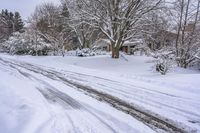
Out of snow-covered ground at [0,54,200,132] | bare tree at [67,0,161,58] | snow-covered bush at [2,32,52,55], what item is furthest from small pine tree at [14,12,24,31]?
snow-covered ground at [0,54,200,132]

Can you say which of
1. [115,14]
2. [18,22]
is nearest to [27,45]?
[115,14]

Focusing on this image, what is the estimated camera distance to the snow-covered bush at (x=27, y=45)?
1561 inches

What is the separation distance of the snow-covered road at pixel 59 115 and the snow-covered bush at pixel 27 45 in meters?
31.6

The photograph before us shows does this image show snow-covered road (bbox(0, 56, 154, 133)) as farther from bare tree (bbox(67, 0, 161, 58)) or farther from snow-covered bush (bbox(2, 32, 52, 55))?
snow-covered bush (bbox(2, 32, 52, 55))

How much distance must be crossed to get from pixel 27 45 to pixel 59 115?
3744 cm

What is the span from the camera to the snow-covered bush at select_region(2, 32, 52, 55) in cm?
3966

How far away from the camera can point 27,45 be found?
4188 centimetres

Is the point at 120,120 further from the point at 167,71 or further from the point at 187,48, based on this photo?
the point at 187,48

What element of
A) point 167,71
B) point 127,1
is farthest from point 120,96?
point 127,1

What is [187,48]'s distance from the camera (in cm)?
2236

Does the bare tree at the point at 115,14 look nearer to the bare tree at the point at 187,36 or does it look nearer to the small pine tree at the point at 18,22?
the bare tree at the point at 187,36

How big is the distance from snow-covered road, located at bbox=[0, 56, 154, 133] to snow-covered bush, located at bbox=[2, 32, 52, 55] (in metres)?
31.6

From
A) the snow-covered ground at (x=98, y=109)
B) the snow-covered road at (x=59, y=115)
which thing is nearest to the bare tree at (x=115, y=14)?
the snow-covered ground at (x=98, y=109)

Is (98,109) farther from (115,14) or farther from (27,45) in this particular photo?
(27,45)
